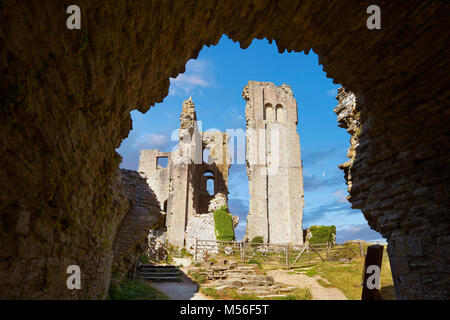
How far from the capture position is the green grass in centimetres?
790

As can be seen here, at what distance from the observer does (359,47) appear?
4621 millimetres

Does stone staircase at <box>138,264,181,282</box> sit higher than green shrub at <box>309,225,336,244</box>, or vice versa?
green shrub at <box>309,225,336,244</box>

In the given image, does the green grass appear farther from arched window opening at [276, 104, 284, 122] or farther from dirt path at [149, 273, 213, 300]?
arched window opening at [276, 104, 284, 122]

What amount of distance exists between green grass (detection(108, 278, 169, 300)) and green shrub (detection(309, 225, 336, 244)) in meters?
18.3

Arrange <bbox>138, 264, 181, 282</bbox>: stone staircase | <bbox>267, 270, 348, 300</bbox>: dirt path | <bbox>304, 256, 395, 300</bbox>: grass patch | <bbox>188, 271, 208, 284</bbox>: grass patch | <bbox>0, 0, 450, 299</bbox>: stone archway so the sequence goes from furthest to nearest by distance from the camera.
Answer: <bbox>138, 264, 181, 282</bbox>: stone staircase, <bbox>188, 271, 208, 284</bbox>: grass patch, <bbox>267, 270, 348, 300</bbox>: dirt path, <bbox>304, 256, 395, 300</bbox>: grass patch, <bbox>0, 0, 450, 299</bbox>: stone archway

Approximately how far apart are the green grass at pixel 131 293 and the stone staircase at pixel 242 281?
106 inches

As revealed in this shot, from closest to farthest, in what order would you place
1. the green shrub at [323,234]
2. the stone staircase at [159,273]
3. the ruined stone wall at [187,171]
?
1. the stone staircase at [159,273]
2. the green shrub at [323,234]
3. the ruined stone wall at [187,171]

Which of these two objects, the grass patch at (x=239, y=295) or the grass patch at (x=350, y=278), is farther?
the grass patch at (x=239, y=295)

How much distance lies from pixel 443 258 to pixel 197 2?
5.34 meters

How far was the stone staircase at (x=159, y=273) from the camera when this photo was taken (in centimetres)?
1332

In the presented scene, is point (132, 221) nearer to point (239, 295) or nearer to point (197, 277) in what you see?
point (239, 295)

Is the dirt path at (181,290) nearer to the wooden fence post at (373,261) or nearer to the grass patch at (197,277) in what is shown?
the grass patch at (197,277)

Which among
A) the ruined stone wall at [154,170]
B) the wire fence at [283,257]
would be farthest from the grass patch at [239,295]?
the ruined stone wall at [154,170]

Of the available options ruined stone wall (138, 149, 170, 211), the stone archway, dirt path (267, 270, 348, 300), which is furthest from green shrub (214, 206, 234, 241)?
the stone archway
